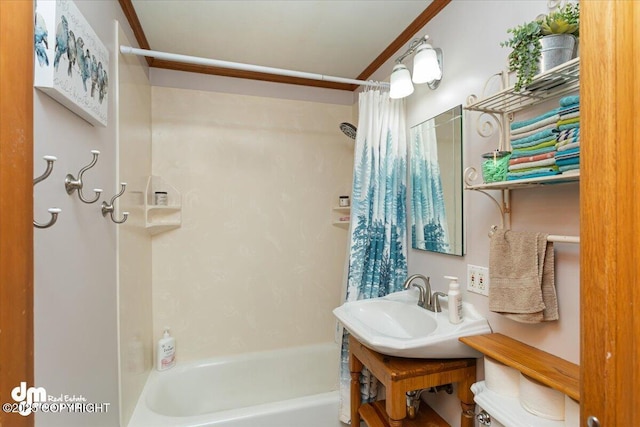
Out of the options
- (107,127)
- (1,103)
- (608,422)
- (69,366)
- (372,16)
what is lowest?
(69,366)

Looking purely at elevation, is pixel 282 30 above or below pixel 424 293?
above

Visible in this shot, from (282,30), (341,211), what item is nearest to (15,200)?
(282,30)

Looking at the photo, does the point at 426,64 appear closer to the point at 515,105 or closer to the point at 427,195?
the point at 515,105

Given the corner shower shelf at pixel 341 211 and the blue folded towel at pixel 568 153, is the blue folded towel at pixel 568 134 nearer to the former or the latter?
the blue folded towel at pixel 568 153

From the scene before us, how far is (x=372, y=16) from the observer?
163 cm

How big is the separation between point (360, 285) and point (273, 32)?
1.61 m

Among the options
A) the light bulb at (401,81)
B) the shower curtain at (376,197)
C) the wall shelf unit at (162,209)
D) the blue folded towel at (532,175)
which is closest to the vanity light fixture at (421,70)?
the light bulb at (401,81)

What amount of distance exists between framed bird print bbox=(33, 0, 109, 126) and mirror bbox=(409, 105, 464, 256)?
1549mm

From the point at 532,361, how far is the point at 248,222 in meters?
1.85

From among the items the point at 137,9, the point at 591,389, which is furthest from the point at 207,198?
the point at 591,389

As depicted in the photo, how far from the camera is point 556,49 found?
89 cm

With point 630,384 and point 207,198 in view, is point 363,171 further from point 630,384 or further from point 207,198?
point 630,384

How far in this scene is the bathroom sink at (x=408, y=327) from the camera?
116 cm

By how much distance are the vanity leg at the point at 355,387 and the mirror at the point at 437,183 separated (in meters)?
0.74
